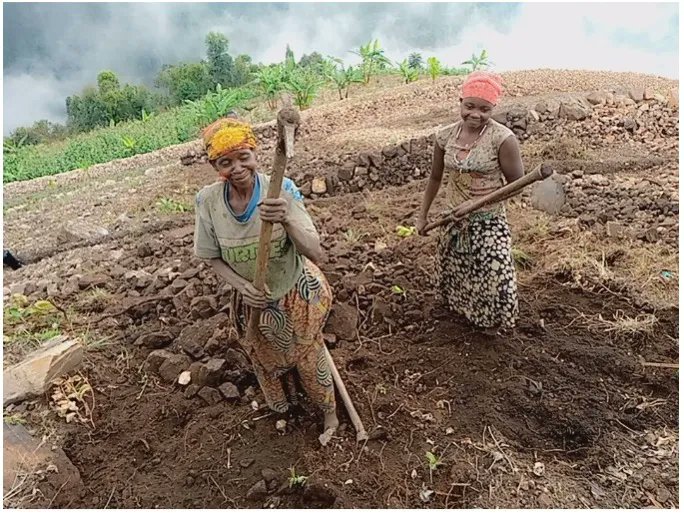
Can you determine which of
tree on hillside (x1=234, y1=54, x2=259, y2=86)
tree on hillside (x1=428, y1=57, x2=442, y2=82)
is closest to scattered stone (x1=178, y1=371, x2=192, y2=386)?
tree on hillside (x1=428, y1=57, x2=442, y2=82)

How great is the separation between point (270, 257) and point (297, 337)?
0.44m

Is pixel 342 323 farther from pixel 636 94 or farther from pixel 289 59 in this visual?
pixel 289 59

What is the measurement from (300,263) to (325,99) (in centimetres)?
1028

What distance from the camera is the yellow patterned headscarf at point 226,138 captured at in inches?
85.3

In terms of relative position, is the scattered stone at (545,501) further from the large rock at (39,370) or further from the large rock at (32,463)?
the large rock at (39,370)

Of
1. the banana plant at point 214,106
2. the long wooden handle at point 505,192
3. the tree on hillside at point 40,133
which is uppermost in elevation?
the long wooden handle at point 505,192

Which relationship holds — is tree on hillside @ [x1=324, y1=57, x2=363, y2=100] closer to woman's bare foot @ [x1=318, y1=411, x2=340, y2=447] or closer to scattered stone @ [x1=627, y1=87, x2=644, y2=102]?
scattered stone @ [x1=627, y1=87, x2=644, y2=102]

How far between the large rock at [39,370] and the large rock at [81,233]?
2583 mm

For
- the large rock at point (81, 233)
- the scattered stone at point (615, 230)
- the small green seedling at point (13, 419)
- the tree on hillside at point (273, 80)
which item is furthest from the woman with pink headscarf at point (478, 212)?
the tree on hillside at point (273, 80)

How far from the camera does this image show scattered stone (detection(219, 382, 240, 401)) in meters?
3.13

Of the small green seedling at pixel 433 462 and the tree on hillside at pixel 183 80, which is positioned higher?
the tree on hillside at pixel 183 80

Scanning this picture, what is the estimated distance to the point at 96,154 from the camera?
38.7 ft

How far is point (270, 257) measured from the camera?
2.38m

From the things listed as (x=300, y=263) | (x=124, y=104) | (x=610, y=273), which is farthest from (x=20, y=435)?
(x=124, y=104)
